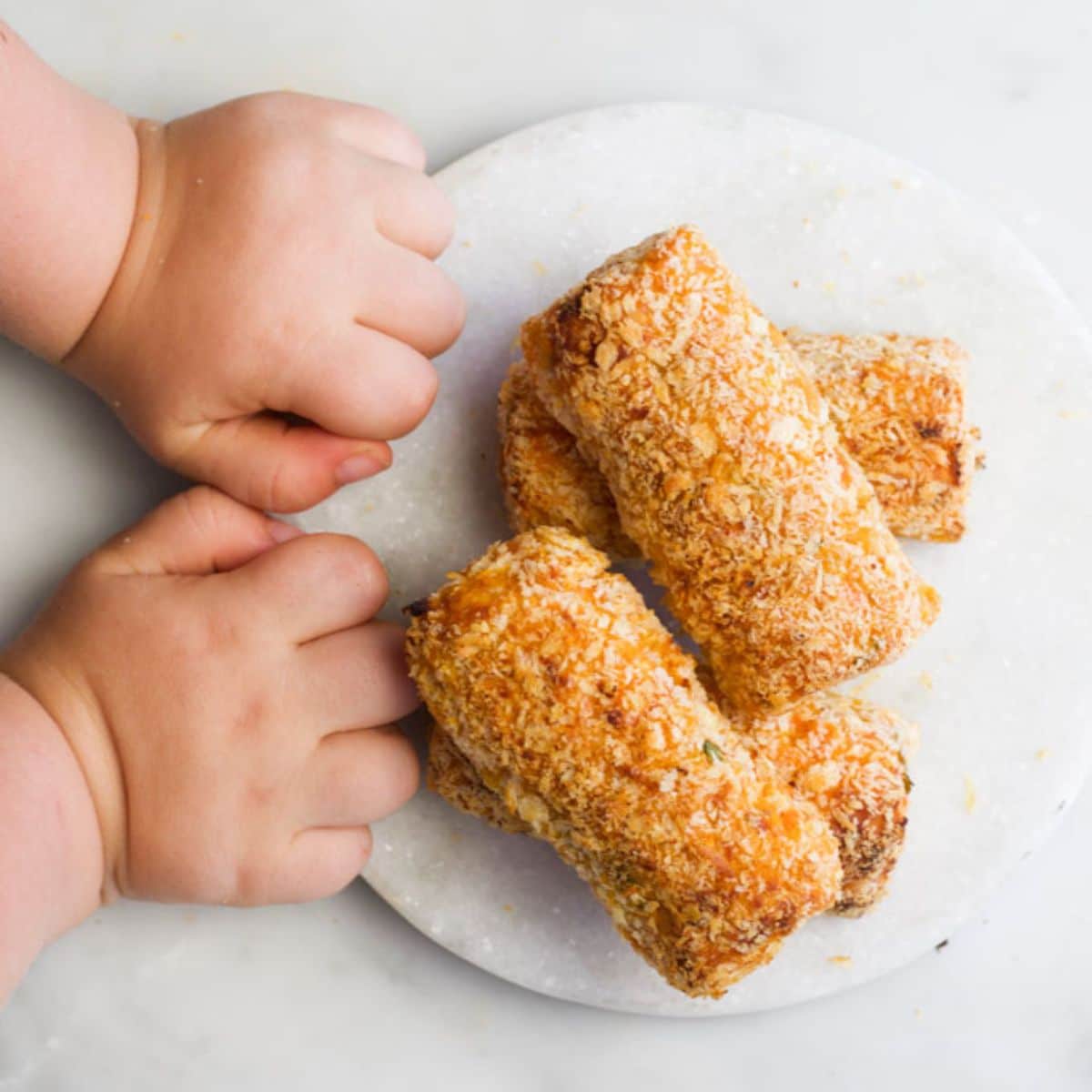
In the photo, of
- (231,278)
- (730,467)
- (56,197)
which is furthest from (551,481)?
(56,197)

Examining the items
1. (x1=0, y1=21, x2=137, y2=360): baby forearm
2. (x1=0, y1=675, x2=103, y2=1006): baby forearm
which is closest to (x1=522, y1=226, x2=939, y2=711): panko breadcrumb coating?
(x1=0, y1=21, x2=137, y2=360): baby forearm

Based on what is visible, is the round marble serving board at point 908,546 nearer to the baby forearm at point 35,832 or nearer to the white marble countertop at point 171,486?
the white marble countertop at point 171,486

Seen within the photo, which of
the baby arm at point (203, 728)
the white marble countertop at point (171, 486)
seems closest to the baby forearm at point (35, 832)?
the baby arm at point (203, 728)

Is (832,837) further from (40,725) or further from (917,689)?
(40,725)

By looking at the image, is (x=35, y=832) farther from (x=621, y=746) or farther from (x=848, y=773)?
(x=848, y=773)

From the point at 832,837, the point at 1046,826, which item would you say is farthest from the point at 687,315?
the point at 1046,826

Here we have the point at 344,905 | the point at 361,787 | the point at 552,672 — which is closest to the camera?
the point at 552,672
